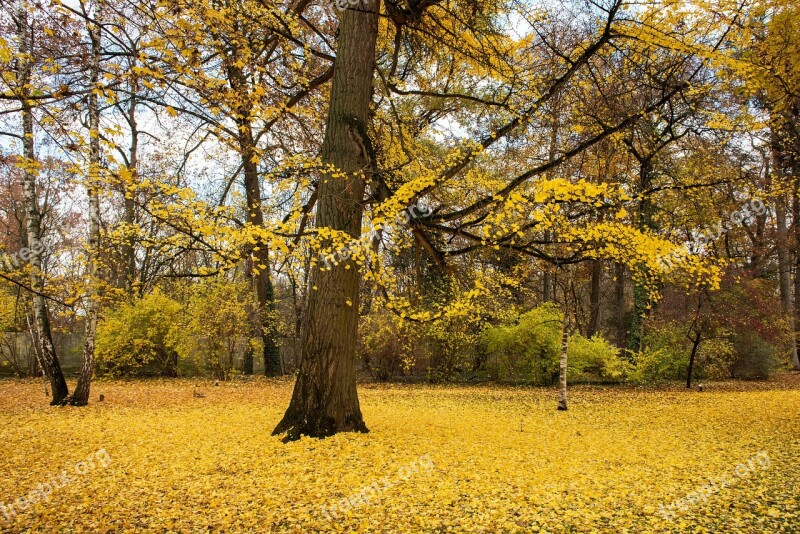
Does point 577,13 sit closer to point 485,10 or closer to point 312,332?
point 485,10

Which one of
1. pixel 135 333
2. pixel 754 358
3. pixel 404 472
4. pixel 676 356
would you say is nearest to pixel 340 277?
pixel 404 472

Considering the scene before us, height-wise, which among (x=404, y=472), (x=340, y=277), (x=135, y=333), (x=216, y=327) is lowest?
(x=404, y=472)

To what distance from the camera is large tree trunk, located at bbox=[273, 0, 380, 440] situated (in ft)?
18.3

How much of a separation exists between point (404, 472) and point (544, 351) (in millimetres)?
10237

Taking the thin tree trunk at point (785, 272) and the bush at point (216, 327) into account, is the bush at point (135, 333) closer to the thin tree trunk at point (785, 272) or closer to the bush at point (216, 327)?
the bush at point (216, 327)

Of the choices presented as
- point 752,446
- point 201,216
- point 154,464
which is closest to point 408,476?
point 154,464

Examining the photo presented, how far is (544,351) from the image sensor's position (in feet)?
45.1

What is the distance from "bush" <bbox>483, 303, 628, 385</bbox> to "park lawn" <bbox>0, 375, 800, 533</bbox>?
5.06 meters

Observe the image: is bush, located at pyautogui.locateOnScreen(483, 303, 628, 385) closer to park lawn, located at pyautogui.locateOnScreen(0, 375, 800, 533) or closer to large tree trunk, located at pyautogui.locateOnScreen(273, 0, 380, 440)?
park lawn, located at pyautogui.locateOnScreen(0, 375, 800, 533)

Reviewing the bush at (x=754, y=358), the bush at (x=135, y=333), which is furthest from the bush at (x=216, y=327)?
the bush at (x=754, y=358)

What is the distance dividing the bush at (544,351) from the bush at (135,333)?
9263 millimetres

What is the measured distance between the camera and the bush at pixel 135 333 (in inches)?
529

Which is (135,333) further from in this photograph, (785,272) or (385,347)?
(785,272)

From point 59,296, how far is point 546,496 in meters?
9.55
